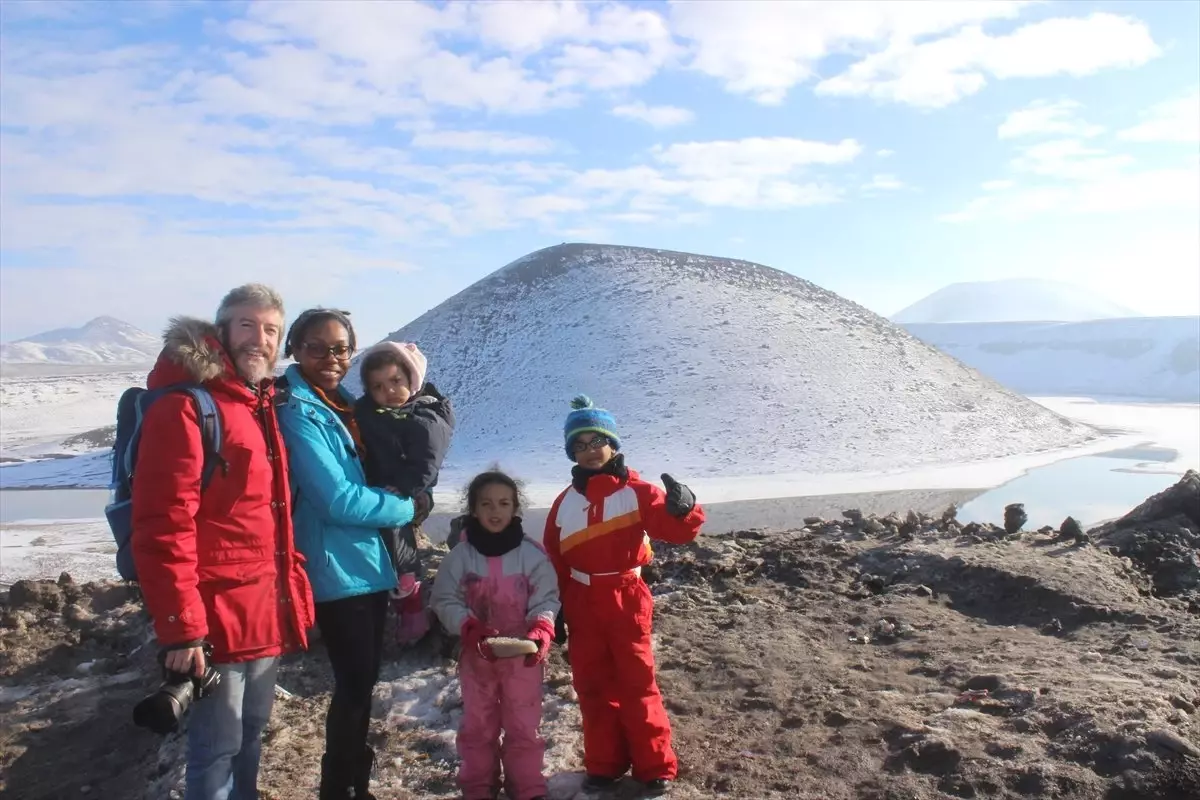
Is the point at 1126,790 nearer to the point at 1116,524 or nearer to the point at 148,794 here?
the point at 148,794

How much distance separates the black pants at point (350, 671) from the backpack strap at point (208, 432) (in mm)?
727

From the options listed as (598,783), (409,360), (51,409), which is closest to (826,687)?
(598,783)

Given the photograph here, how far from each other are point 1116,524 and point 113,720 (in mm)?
10268

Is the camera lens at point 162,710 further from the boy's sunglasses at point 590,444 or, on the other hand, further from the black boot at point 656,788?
the black boot at point 656,788

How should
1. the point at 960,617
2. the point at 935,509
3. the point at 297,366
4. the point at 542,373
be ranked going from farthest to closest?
1. the point at 542,373
2. the point at 935,509
3. the point at 960,617
4. the point at 297,366

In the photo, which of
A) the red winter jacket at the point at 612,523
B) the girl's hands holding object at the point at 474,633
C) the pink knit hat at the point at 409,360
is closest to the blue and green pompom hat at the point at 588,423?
the red winter jacket at the point at 612,523

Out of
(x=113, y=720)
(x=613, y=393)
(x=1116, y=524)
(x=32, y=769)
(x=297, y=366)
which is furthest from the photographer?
(x=613, y=393)

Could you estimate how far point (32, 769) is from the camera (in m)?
4.53

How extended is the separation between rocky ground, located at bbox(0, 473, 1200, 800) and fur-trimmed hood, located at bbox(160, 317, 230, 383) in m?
2.22

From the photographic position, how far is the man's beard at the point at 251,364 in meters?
3.11

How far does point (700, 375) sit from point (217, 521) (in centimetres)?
3274

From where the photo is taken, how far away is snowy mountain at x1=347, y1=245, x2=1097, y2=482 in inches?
1109

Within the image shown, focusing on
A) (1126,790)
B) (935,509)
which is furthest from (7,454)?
(1126,790)

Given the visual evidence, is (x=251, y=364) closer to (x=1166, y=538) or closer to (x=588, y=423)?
(x=588, y=423)
